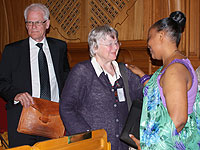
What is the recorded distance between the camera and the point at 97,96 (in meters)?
2.31

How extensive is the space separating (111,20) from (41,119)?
67.4 inches

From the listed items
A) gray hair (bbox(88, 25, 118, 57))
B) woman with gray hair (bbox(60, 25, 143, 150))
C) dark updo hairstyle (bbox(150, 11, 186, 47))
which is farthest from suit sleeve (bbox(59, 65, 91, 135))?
dark updo hairstyle (bbox(150, 11, 186, 47))

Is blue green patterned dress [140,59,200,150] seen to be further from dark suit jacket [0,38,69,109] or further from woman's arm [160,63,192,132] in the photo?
dark suit jacket [0,38,69,109]

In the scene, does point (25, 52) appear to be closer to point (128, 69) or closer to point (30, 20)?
point (30, 20)

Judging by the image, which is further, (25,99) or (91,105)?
(25,99)

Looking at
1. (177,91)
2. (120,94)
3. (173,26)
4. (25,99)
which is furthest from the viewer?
(25,99)

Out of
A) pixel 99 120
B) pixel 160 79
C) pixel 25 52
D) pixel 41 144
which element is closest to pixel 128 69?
pixel 99 120

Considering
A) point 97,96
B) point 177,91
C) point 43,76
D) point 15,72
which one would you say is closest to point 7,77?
point 15,72

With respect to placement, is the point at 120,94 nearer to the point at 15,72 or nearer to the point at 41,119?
the point at 41,119

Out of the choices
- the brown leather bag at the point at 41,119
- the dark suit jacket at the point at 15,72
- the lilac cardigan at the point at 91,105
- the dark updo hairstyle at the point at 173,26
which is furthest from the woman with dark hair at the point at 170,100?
the dark suit jacket at the point at 15,72

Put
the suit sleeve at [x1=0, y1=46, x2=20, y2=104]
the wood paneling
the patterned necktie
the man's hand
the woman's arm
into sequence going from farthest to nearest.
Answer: the wood paneling < the patterned necktie < the suit sleeve at [x1=0, y1=46, x2=20, y2=104] < the man's hand < the woman's arm

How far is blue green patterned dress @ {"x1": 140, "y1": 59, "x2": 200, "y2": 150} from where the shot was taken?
1.82 meters

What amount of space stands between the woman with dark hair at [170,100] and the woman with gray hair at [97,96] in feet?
0.98

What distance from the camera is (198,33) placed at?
123 inches
